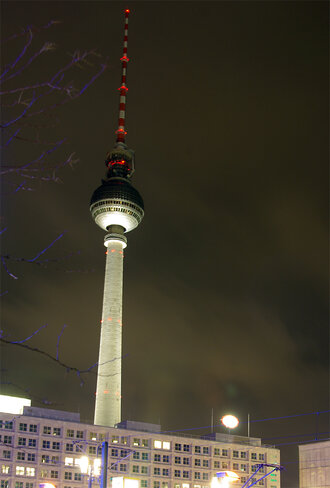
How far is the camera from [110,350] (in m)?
140

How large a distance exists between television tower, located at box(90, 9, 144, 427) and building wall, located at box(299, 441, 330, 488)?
39986 mm

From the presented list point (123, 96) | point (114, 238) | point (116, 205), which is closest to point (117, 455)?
point (114, 238)

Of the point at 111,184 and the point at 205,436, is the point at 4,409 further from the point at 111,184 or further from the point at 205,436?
the point at 111,184

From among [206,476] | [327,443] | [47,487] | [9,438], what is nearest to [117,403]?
[206,476]

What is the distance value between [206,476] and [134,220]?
6075cm

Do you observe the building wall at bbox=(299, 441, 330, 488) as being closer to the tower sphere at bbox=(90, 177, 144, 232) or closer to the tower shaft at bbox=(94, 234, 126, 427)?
the tower shaft at bbox=(94, 234, 126, 427)

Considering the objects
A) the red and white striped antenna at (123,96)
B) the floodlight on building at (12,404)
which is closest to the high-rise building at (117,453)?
the floodlight on building at (12,404)

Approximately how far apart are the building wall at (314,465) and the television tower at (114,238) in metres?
40.0

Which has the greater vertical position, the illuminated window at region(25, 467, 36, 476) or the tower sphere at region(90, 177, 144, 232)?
the tower sphere at region(90, 177, 144, 232)

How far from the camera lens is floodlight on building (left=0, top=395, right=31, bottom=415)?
122 m

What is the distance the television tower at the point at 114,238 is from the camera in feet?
450

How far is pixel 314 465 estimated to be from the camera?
5359 inches

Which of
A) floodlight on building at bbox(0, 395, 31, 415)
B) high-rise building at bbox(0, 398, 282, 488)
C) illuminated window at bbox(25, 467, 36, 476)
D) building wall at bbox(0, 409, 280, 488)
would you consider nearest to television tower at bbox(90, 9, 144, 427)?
high-rise building at bbox(0, 398, 282, 488)

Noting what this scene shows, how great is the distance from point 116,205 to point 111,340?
1281 inches
